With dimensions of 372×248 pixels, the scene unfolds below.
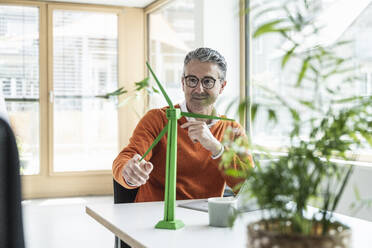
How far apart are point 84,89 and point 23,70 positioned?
2.59ft

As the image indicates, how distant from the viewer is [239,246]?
1.14 meters

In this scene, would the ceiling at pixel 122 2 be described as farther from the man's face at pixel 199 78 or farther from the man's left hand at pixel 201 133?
the man's left hand at pixel 201 133

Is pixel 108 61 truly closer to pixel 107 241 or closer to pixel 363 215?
pixel 107 241

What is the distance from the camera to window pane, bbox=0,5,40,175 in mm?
5887

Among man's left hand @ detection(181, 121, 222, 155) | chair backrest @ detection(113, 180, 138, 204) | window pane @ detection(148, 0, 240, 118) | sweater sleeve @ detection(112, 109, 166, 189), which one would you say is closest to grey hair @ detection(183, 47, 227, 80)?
sweater sleeve @ detection(112, 109, 166, 189)

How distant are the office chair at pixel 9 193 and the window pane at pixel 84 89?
18.8 ft

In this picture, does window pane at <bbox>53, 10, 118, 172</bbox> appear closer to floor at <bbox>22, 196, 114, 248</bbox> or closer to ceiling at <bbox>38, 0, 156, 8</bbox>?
ceiling at <bbox>38, 0, 156, 8</bbox>

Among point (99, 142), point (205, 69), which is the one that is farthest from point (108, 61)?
point (205, 69)

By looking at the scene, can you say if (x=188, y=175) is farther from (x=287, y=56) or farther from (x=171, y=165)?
(x=287, y=56)

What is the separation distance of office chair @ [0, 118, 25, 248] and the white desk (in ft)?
2.06

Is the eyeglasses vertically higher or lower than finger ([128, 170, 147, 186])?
higher

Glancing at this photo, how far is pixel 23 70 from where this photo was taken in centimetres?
594

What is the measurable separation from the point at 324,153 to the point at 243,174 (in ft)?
0.44

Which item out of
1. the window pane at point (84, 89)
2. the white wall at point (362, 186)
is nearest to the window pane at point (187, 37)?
the window pane at point (84, 89)
